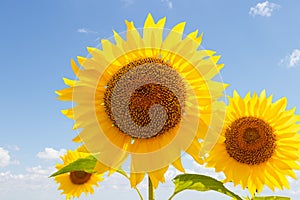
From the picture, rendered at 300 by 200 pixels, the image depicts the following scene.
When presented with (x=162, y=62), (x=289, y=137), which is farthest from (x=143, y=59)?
(x=289, y=137)

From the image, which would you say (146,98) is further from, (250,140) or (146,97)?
(250,140)

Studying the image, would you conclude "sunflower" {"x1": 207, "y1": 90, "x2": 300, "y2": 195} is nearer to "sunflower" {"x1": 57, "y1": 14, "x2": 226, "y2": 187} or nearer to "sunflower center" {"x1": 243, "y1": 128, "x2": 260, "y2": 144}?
"sunflower center" {"x1": 243, "y1": 128, "x2": 260, "y2": 144}

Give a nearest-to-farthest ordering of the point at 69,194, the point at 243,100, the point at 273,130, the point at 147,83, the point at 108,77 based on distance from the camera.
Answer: the point at 147,83
the point at 108,77
the point at 243,100
the point at 273,130
the point at 69,194

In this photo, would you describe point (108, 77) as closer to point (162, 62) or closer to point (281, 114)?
point (162, 62)

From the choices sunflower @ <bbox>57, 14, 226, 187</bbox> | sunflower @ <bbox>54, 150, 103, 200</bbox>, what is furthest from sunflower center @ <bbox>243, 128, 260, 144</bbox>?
sunflower @ <bbox>54, 150, 103, 200</bbox>

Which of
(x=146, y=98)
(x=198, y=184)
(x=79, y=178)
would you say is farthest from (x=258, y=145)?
(x=79, y=178)

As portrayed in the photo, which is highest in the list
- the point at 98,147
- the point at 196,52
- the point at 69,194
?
the point at 69,194
